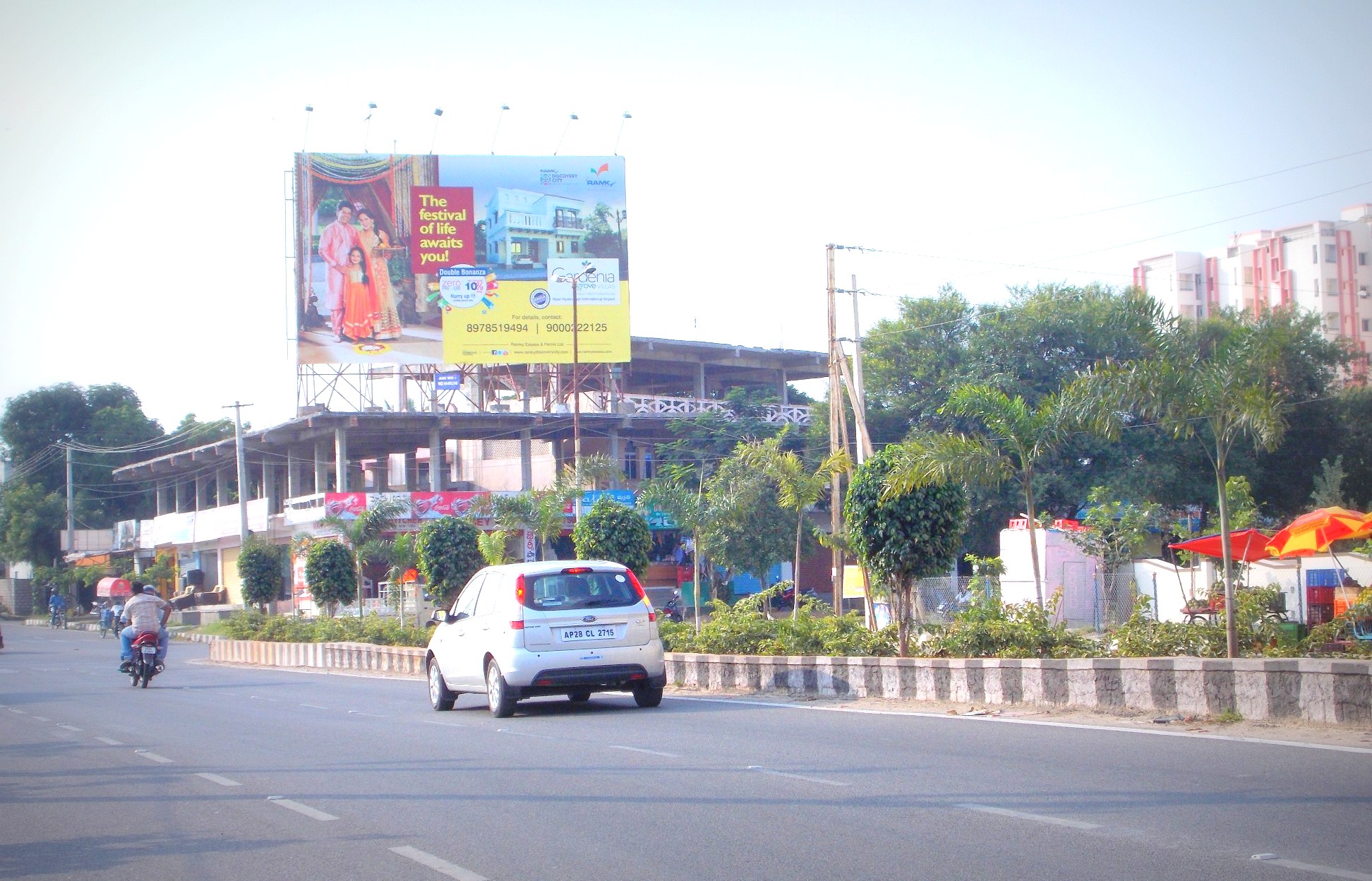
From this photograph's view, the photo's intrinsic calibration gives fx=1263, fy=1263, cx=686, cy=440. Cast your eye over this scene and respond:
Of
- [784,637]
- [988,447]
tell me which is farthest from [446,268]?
[988,447]

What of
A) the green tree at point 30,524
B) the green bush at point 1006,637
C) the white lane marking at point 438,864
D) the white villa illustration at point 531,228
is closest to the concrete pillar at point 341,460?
the white villa illustration at point 531,228

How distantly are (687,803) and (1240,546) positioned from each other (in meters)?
19.6

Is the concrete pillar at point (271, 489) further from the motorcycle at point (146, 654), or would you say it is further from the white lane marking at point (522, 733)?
the white lane marking at point (522, 733)

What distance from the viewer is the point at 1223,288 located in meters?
88.9

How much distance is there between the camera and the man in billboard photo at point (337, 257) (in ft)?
149

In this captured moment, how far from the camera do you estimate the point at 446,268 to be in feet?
152

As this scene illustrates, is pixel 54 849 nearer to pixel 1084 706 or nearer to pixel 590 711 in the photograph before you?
pixel 590 711

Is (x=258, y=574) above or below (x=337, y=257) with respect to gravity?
below

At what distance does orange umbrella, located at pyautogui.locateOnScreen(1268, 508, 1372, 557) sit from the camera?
21.5m

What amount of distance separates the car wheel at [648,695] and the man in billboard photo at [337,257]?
33.7m

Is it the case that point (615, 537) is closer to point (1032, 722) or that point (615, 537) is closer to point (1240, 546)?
point (1240, 546)

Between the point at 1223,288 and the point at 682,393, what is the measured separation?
153ft

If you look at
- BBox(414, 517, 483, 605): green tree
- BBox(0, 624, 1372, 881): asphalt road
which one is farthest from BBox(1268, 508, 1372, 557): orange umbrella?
BBox(414, 517, 483, 605): green tree

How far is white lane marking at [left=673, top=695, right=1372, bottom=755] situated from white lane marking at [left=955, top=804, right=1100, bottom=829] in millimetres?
3245
